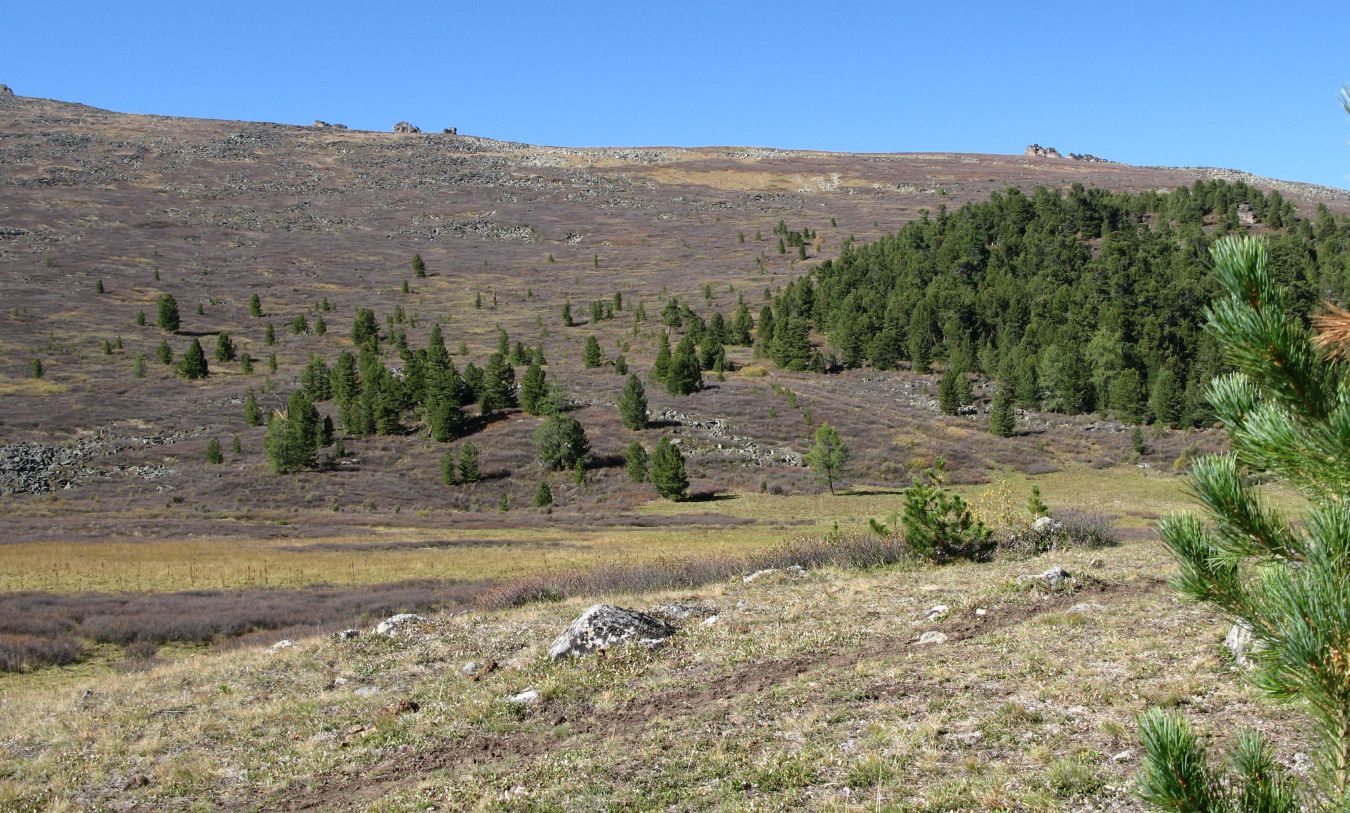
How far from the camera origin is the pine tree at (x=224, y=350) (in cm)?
7994

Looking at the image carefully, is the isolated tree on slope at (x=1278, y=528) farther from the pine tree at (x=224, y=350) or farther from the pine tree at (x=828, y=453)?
the pine tree at (x=224, y=350)

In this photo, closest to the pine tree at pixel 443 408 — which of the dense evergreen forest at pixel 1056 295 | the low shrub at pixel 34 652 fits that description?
Result: the dense evergreen forest at pixel 1056 295

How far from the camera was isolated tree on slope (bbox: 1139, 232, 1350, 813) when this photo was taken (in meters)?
2.62

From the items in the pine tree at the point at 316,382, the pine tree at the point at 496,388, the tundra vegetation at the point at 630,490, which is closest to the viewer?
the tundra vegetation at the point at 630,490

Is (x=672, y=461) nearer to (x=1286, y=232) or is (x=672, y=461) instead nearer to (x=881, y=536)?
(x=881, y=536)

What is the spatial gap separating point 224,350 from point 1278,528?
89086 mm

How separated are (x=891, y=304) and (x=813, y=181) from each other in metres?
85.4

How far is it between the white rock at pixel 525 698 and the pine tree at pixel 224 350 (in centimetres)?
8017

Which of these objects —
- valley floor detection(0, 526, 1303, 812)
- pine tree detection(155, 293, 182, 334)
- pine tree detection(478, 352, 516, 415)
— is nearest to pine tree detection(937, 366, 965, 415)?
pine tree detection(478, 352, 516, 415)

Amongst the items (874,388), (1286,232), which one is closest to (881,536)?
(874,388)

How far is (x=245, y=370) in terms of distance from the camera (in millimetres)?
76438

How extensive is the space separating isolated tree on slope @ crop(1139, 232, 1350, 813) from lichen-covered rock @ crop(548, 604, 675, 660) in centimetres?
1055

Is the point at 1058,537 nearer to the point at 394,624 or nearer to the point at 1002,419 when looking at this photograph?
the point at 394,624

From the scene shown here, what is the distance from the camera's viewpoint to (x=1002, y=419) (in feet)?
204
